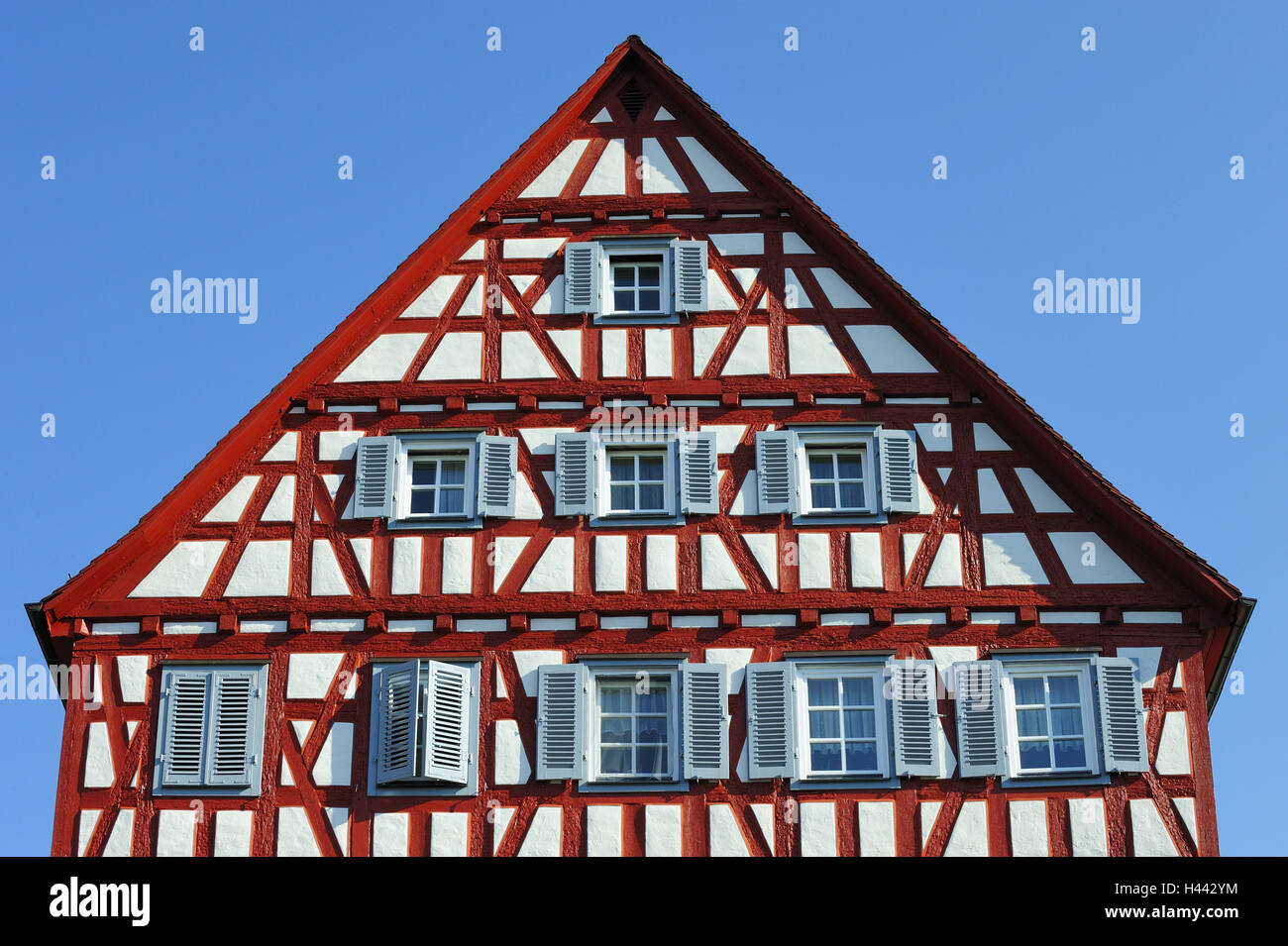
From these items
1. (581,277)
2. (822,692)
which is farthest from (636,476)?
(822,692)

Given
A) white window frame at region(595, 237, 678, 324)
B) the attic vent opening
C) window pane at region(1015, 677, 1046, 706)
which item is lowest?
window pane at region(1015, 677, 1046, 706)

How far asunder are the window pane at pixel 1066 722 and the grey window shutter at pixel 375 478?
686 centimetres

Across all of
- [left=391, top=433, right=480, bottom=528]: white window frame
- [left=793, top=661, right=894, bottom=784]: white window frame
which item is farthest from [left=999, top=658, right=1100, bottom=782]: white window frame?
[left=391, top=433, right=480, bottom=528]: white window frame

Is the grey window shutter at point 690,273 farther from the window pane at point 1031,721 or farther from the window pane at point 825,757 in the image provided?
the window pane at point 1031,721

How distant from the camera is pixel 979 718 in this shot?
762 inches

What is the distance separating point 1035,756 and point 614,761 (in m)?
4.01

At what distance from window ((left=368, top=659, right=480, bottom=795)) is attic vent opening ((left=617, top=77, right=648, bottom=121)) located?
7015 millimetres

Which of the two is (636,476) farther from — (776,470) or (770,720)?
(770,720)

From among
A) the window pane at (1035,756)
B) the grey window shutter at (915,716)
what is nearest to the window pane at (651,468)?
the grey window shutter at (915,716)

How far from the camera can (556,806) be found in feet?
62.5

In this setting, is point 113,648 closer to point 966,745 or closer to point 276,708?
point 276,708

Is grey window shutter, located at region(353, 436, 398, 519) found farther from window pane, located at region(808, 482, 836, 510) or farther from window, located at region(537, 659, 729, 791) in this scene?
window pane, located at region(808, 482, 836, 510)

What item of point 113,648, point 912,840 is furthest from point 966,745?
point 113,648

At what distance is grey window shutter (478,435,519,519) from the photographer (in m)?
20.5
